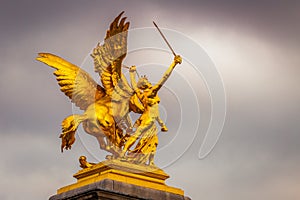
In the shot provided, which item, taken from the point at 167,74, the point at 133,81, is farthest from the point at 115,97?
the point at 167,74

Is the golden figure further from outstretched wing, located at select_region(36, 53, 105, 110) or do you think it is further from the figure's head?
outstretched wing, located at select_region(36, 53, 105, 110)

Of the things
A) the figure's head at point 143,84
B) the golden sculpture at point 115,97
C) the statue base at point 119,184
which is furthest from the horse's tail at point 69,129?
the figure's head at point 143,84

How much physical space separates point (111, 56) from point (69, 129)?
320 cm

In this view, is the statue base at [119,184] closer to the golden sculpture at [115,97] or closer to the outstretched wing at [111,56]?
the golden sculpture at [115,97]

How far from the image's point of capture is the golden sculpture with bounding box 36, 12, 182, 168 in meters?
27.8

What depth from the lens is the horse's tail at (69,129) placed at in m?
27.5

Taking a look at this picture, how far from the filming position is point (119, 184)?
85.5 feet

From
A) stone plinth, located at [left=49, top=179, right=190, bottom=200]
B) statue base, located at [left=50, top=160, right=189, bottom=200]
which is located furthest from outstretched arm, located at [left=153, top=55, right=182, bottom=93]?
stone plinth, located at [left=49, top=179, right=190, bottom=200]

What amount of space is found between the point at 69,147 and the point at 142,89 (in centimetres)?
351

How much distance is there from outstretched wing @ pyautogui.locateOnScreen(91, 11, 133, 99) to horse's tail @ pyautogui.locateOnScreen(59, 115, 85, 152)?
5.40 ft

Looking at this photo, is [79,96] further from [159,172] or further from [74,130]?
[159,172]

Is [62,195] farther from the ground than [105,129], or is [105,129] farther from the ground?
[105,129]

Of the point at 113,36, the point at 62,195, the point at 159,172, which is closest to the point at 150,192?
the point at 159,172

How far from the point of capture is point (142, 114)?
2855 centimetres
